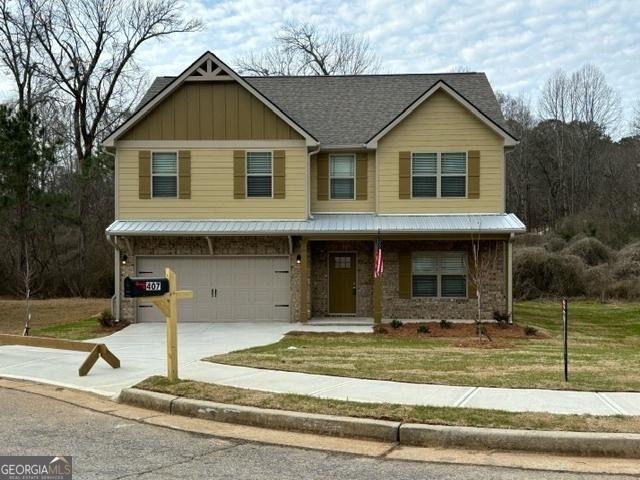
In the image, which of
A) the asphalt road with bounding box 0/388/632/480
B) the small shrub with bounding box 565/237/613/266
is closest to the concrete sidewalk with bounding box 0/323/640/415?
the asphalt road with bounding box 0/388/632/480

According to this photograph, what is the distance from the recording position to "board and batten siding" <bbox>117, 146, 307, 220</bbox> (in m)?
21.9

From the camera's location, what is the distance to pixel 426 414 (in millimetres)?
7652

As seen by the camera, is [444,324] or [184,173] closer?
[444,324]

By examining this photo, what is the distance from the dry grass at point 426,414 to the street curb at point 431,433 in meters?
0.16

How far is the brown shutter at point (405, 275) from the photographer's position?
22.1 m

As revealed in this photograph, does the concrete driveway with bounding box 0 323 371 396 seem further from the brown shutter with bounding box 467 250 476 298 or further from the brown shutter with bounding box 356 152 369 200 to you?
the brown shutter with bounding box 356 152 369 200

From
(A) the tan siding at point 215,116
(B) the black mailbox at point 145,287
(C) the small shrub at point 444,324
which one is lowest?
(C) the small shrub at point 444,324

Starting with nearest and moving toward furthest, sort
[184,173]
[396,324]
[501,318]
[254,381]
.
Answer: [254,381], [396,324], [501,318], [184,173]

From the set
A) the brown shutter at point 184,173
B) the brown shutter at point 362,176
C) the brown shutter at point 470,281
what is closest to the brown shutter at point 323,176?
the brown shutter at point 362,176

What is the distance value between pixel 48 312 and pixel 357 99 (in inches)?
617

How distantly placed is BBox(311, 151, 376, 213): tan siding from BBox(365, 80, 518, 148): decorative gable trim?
38.1 inches

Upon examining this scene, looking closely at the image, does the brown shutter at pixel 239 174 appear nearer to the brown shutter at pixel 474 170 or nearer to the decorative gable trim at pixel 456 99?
the decorative gable trim at pixel 456 99

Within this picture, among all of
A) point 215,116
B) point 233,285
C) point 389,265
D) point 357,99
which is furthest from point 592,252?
point 215,116

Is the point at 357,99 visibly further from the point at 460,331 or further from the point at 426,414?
the point at 426,414
